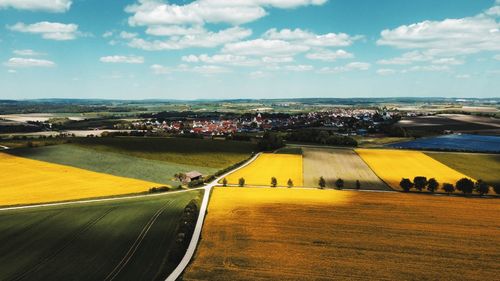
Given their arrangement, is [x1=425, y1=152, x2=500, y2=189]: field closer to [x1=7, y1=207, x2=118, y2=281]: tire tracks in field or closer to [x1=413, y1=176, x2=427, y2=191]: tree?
[x1=413, y1=176, x2=427, y2=191]: tree

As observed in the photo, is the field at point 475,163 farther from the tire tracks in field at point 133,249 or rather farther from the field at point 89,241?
the field at point 89,241

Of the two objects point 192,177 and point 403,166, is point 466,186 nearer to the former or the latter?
point 403,166

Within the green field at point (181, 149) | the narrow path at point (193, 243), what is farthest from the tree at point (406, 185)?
the green field at point (181, 149)

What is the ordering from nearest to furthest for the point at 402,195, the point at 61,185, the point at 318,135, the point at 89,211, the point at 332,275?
the point at 332,275, the point at 89,211, the point at 402,195, the point at 61,185, the point at 318,135

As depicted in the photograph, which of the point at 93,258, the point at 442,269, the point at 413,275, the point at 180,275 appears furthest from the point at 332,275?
the point at 93,258

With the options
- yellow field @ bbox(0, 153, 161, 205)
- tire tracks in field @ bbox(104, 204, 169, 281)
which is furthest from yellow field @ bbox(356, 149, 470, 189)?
yellow field @ bbox(0, 153, 161, 205)

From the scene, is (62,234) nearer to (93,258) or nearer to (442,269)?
(93,258)
